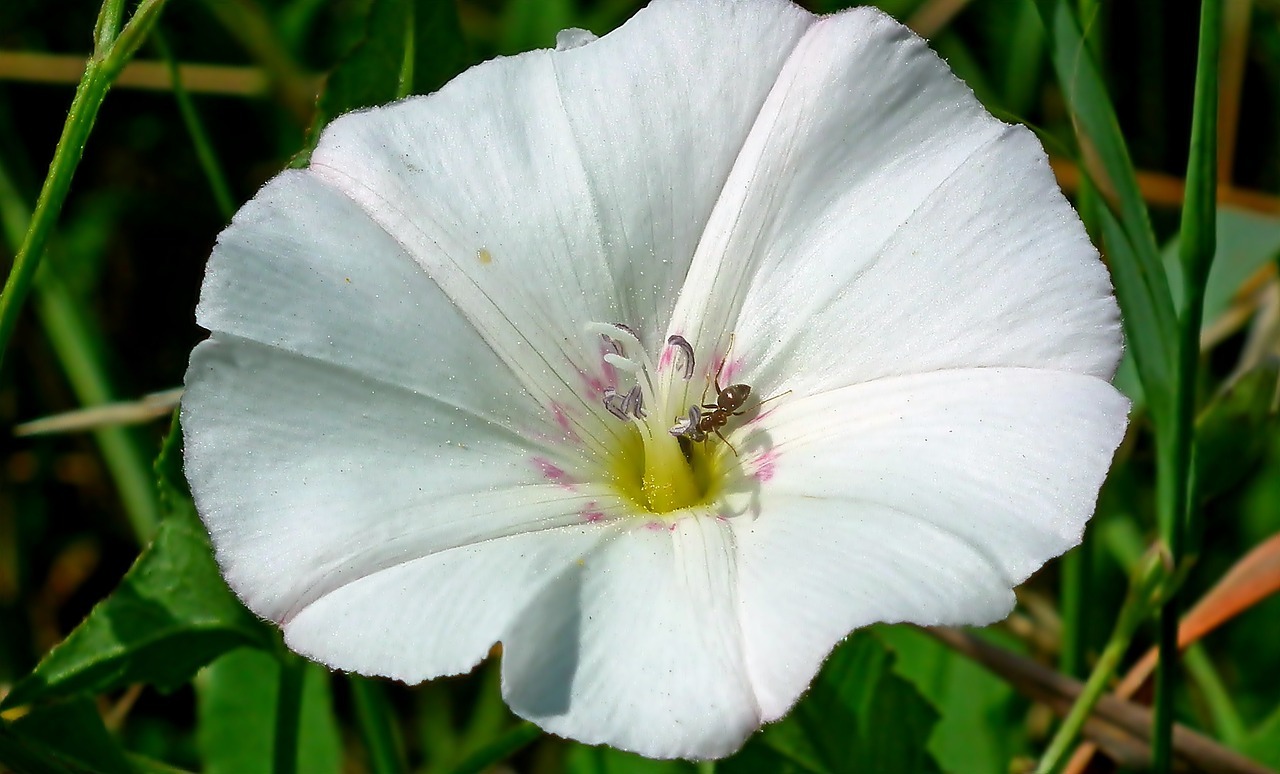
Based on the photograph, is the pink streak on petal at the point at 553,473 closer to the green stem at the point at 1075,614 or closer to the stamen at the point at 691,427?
the stamen at the point at 691,427

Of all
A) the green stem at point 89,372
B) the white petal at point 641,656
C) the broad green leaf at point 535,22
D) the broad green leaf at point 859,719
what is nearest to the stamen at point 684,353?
the white petal at point 641,656

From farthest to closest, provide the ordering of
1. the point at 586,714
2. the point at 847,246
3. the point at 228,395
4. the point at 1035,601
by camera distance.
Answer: the point at 1035,601, the point at 847,246, the point at 228,395, the point at 586,714

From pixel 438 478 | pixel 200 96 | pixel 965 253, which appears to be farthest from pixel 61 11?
pixel 965 253

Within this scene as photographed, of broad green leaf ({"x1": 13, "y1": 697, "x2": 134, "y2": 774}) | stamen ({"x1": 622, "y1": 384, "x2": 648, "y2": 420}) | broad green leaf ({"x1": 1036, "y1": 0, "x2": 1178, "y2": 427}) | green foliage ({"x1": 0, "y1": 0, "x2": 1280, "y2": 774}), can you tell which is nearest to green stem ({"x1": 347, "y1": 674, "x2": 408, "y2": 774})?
green foliage ({"x1": 0, "y1": 0, "x2": 1280, "y2": 774})

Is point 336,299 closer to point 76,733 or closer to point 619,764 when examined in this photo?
point 76,733

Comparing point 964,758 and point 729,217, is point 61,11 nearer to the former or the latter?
point 729,217

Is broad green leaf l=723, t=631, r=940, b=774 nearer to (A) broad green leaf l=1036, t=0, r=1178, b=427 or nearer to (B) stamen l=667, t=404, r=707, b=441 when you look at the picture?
(B) stamen l=667, t=404, r=707, b=441

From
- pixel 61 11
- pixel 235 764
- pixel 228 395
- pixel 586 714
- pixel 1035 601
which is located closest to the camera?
pixel 586 714

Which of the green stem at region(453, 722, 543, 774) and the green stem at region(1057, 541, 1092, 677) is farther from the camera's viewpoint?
the green stem at region(1057, 541, 1092, 677)
